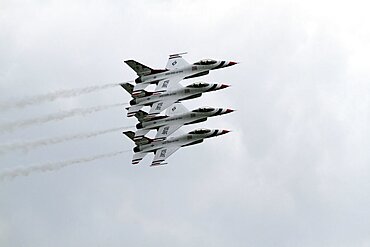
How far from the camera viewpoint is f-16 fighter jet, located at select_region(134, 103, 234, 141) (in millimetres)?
156375

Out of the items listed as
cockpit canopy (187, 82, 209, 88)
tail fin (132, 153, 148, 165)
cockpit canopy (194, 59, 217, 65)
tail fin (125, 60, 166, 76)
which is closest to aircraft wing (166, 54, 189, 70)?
cockpit canopy (194, 59, 217, 65)

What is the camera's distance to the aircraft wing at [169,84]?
511 ft

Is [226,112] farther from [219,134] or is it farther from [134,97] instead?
[134,97]

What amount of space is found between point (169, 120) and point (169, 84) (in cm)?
478

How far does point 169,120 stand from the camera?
513ft

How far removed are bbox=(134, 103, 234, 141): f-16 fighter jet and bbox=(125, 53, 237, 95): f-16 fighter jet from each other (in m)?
3.84

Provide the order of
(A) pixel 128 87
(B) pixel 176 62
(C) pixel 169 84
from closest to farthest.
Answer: (C) pixel 169 84 → (A) pixel 128 87 → (B) pixel 176 62

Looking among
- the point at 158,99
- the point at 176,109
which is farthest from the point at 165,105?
the point at 176,109

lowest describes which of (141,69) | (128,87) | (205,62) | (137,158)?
(137,158)

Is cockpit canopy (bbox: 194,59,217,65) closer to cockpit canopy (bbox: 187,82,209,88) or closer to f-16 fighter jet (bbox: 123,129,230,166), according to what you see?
cockpit canopy (bbox: 187,82,209,88)

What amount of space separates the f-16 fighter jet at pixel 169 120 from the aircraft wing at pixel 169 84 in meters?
3.62

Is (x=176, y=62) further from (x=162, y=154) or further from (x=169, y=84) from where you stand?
(x=162, y=154)

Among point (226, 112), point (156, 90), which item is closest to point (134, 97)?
point (156, 90)

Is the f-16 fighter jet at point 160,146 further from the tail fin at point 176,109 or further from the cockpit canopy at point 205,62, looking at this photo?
the cockpit canopy at point 205,62
